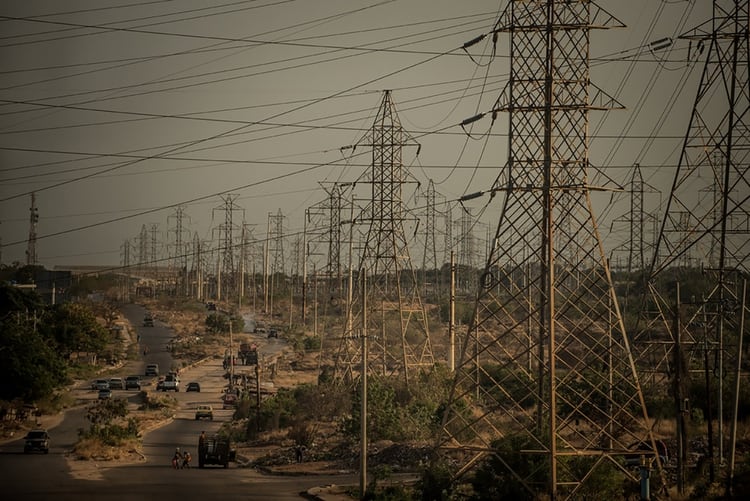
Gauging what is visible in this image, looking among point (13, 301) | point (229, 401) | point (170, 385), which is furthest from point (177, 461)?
point (170, 385)

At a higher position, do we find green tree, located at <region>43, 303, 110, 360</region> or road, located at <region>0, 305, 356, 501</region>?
green tree, located at <region>43, 303, 110, 360</region>

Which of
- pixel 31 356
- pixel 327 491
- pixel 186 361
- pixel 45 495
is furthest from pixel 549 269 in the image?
pixel 186 361

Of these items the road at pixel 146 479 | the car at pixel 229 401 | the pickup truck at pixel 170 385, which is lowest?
the road at pixel 146 479

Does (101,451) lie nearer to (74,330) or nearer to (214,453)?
(214,453)

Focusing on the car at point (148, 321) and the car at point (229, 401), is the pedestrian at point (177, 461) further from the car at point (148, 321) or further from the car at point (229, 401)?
the car at point (148, 321)

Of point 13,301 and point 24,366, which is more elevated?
point 13,301

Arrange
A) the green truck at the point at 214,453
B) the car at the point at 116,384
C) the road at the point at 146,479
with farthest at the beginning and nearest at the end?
the car at the point at 116,384 < the green truck at the point at 214,453 < the road at the point at 146,479

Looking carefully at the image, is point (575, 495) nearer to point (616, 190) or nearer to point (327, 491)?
point (616, 190)

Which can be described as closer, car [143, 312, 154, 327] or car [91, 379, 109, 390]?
car [91, 379, 109, 390]

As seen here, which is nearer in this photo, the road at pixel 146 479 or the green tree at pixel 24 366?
the road at pixel 146 479

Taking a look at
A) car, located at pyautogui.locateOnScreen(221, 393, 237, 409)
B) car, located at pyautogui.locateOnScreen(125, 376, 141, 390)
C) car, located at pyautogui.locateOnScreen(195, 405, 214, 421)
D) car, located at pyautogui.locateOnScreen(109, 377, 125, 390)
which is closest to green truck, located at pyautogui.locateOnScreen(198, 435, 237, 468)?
car, located at pyautogui.locateOnScreen(195, 405, 214, 421)

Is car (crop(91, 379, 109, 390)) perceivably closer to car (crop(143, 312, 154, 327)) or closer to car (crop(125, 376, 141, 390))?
car (crop(125, 376, 141, 390))

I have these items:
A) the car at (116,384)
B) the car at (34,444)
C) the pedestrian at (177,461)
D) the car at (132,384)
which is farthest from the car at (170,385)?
the pedestrian at (177,461)

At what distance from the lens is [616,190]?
3309 cm
